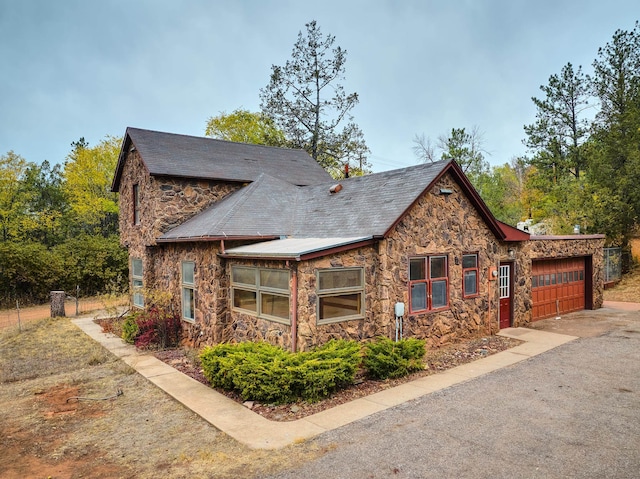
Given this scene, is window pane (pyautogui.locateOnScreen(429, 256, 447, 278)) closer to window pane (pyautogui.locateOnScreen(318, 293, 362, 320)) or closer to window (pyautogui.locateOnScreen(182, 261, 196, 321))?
window pane (pyautogui.locateOnScreen(318, 293, 362, 320))

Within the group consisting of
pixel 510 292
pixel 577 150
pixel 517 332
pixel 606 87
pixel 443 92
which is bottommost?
pixel 517 332

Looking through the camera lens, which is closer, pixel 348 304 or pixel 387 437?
pixel 387 437

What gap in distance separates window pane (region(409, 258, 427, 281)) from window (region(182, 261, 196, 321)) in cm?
596

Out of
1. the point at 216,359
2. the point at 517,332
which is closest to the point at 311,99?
the point at 517,332

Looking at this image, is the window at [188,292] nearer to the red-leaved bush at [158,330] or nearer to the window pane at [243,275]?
the red-leaved bush at [158,330]

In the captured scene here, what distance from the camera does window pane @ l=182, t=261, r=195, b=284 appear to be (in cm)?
1175

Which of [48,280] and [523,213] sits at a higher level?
[523,213]

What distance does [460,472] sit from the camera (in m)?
4.84

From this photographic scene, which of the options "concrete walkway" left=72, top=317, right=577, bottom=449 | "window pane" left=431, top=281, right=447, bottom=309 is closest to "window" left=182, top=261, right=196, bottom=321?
"concrete walkway" left=72, top=317, right=577, bottom=449

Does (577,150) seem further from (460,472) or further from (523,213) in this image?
(460,472)

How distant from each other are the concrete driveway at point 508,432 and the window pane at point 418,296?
7.40ft

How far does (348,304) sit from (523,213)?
1595 inches

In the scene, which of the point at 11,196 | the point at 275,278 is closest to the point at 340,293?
the point at 275,278

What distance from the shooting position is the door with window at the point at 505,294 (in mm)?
13148
